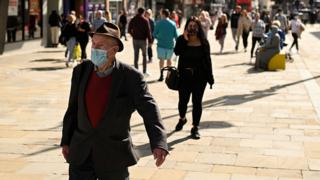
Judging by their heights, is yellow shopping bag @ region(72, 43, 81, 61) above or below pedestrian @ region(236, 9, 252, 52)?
below

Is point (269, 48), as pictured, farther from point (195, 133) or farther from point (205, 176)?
point (205, 176)

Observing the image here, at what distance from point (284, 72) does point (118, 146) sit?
13.7 metres

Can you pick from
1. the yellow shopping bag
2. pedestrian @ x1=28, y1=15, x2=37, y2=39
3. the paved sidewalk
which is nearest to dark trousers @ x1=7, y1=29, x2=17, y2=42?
pedestrian @ x1=28, y1=15, x2=37, y2=39

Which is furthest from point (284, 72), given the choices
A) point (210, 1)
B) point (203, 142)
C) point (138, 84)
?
point (210, 1)

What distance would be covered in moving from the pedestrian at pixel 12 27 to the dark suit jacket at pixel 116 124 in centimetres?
1772

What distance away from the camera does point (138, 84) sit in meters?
3.92

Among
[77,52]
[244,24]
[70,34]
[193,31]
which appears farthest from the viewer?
[244,24]

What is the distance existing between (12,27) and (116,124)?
719 inches

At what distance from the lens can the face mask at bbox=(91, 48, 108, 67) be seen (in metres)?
3.80

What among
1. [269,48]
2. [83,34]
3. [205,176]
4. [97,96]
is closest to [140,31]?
[83,34]

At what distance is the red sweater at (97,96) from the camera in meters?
3.85

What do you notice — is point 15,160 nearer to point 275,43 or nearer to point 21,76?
point 21,76

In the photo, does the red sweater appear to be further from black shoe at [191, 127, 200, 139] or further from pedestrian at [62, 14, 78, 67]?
pedestrian at [62, 14, 78, 67]

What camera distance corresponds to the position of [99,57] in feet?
12.5
